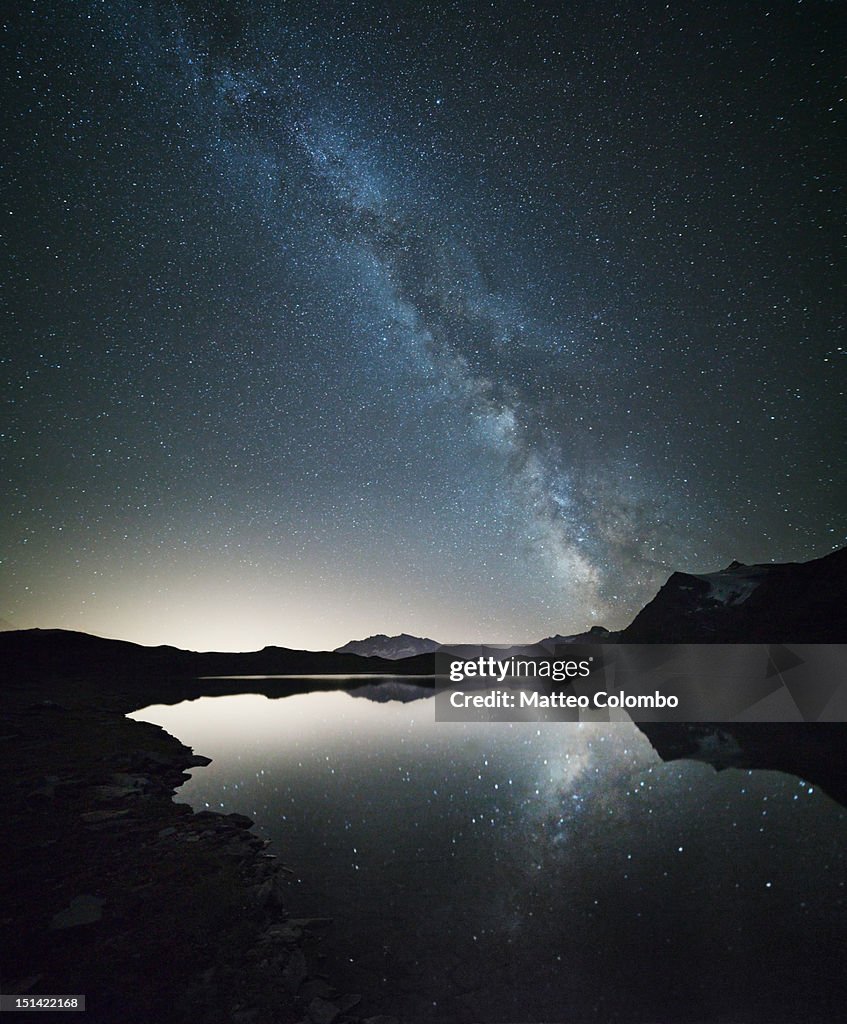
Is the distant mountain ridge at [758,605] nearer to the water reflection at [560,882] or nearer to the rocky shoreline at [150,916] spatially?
the water reflection at [560,882]

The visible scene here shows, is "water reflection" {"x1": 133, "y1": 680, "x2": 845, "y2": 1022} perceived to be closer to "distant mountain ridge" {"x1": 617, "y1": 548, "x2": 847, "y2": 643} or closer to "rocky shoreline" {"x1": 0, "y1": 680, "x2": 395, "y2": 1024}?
"rocky shoreline" {"x1": 0, "y1": 680, "x2": 395, "y2": 1024}

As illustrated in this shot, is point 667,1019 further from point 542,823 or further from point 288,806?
point 288,806

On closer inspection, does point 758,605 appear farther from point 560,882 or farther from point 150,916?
point 150,916

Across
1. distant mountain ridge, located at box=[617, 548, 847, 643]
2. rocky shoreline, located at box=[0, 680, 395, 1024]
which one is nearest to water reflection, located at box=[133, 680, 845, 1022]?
rocky shoreline, located at box=[0, 680, 395, 1024]

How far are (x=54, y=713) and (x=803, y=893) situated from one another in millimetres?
39061

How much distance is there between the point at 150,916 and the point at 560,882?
349 inches

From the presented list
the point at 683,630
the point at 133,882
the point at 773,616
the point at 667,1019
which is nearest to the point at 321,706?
the point at 133,882

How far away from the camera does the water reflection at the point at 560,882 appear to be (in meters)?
7.43

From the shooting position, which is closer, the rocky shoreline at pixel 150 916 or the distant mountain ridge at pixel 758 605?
the rocky shoreline at pixel 150 916

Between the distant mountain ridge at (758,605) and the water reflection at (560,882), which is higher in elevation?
the distant mountain ridge at (758,605)

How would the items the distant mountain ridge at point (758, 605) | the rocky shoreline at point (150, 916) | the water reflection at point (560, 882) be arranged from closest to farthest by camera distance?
the rocky shoreline at point (150, 916)
the water reflection at point (560, 882)
the distant mountain ridge at point (758, 605)

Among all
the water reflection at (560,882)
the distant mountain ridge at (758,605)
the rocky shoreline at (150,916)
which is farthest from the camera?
the distant mountain ridge at (758,605)

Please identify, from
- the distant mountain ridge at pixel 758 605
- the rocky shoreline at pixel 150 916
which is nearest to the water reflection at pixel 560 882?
the rocky shoreline at pixel 150 916

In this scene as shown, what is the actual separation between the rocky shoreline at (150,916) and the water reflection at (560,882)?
87cm
